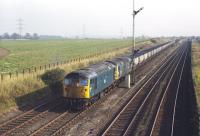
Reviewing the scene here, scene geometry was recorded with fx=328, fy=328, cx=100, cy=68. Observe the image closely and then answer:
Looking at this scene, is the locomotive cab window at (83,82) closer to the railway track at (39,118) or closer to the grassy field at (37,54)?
the railway track at (39,118)

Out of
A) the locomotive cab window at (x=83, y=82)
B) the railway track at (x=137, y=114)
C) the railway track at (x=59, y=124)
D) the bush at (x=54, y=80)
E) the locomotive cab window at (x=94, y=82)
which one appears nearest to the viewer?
the railway track at (x=59, y=124)

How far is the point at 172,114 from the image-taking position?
932 inches

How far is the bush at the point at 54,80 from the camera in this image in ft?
100

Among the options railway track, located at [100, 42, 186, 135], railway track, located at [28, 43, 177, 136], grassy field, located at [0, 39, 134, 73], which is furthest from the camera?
grassy field, located at [0, 39, 134, 73]

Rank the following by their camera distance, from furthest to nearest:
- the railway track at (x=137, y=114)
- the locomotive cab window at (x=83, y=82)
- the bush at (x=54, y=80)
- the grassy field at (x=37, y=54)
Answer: the grassy field at (x=37, y=54)
the bush at (x=54, y=80)
the locomotive cab window at (x=83, y=82)
the railway track at (x=137, y=114)

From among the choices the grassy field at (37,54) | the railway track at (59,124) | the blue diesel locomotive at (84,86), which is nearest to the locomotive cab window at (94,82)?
the blue diesel locomotive at (84,86)

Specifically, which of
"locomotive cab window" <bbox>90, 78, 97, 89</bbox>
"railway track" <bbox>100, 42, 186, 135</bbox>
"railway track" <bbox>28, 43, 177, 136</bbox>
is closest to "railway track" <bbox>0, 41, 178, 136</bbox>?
"railway track" <bbox>28, 43, 177, 136</bbox>

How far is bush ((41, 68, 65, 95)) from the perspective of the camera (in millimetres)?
30625

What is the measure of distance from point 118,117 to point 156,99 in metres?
7.58

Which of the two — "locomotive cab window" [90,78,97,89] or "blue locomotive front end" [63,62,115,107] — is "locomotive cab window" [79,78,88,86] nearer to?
"blue locomotive front end" [63,62,115,107]

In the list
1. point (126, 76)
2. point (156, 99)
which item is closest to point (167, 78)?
point (126, 76)

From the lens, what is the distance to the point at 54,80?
1233 inches

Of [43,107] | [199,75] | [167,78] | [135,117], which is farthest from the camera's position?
[167,78]

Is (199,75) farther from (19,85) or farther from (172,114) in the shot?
(19,85)
